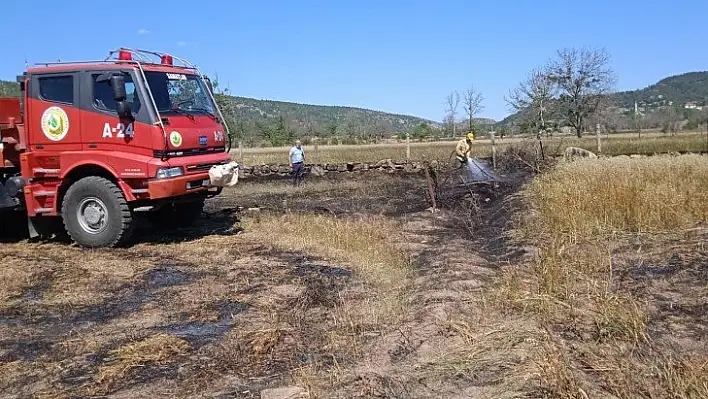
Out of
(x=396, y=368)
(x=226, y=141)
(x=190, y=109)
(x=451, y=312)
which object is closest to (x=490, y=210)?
(x=226, y=141)

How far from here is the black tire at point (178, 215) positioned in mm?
10406

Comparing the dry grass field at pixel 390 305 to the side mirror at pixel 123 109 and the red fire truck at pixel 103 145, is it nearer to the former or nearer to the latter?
the red fire truck at pixel 103 145

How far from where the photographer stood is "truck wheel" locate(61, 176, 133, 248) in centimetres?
838

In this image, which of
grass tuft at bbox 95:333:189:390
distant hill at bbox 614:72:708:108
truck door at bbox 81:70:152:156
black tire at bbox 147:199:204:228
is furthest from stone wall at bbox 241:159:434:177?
grass tuft at bbox 95:333:189:390

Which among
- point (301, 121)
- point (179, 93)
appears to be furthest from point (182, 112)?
point (301, 121)

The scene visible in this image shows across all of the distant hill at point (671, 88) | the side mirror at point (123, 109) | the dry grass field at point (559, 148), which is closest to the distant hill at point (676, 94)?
the distant hill at point (671, 88)

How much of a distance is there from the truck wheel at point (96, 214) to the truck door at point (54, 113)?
0.59 meters

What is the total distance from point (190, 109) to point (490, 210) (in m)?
5.65

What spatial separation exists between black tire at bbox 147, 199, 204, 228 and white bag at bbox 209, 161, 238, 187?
63.8 inches

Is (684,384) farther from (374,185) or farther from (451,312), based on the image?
(374,185)

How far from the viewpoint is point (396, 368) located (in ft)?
12.9

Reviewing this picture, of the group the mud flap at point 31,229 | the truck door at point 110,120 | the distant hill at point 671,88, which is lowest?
the mud flap at point 31,229

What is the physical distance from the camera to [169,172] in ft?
26.8

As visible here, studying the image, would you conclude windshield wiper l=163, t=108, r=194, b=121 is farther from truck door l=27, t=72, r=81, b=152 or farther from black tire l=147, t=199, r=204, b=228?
black tire l=147, t=199, r=204, b=228
